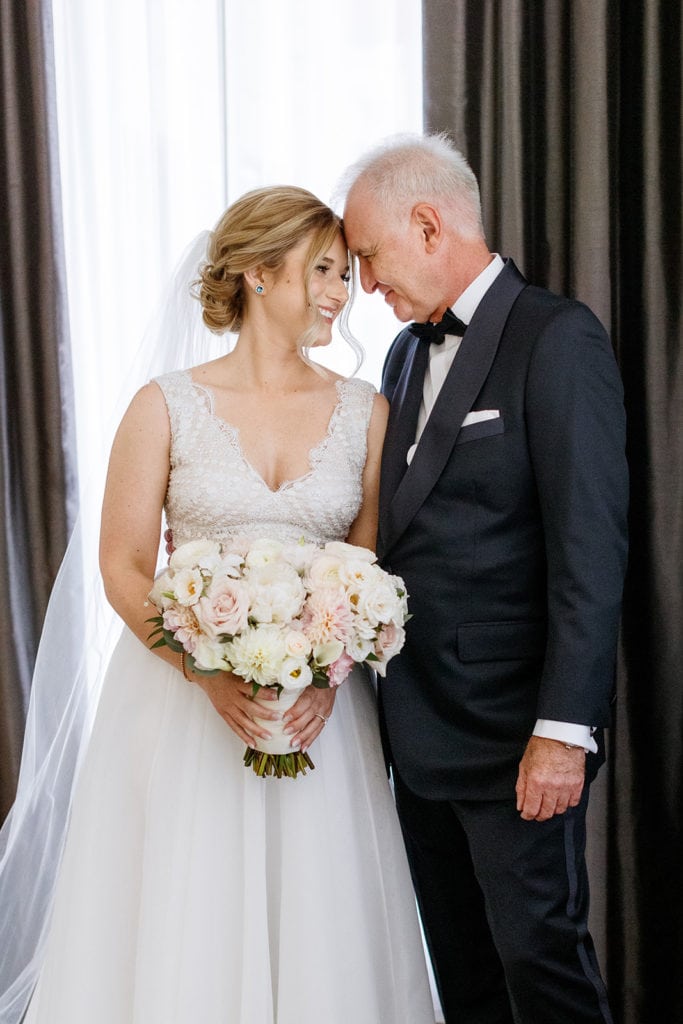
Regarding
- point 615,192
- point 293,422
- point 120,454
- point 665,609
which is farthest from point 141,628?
point 615,192

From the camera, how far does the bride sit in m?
1.79

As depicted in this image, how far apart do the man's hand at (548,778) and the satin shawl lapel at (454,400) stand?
500 millimetres

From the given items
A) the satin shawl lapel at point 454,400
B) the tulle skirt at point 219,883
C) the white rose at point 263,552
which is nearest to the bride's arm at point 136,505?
the tulle skirt at point 219,883

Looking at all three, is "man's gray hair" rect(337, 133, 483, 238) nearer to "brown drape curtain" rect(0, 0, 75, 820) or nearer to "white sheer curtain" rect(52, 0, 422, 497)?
"white sheer curtain" rect(52, 0, 422, 497)

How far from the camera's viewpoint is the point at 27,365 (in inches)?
109

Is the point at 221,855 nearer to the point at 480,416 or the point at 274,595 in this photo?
the point at 274,595

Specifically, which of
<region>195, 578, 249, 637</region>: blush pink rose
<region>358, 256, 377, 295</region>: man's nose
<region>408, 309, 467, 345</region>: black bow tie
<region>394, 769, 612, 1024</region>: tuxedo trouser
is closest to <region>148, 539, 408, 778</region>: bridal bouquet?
<region>195, 578, 249, 637</region>: blush pink rose

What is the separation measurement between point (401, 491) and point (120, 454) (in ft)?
2.02

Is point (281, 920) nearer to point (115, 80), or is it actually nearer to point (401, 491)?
point (401, 491)

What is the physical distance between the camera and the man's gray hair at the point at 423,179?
1996mm

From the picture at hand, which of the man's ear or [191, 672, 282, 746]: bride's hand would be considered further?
the man's ear

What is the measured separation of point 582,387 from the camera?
1.75 m

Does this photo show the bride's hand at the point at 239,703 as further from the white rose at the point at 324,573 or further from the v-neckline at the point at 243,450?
the v-neckline at the point at 243,450

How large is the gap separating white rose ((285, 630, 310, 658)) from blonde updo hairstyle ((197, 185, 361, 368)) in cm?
81
